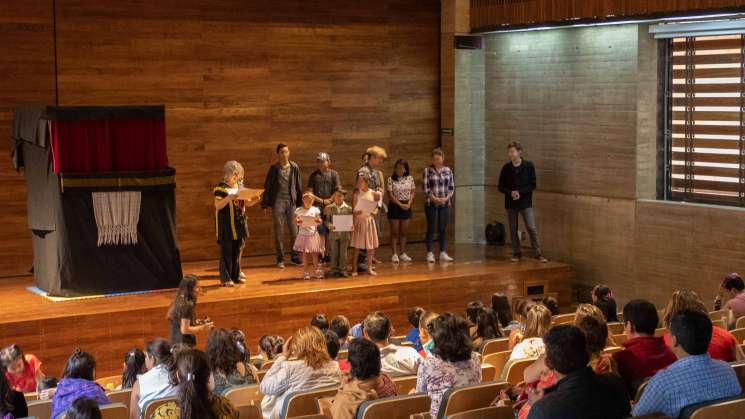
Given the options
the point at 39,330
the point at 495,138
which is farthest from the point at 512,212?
the point at 39,330

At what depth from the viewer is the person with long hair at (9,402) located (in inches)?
187

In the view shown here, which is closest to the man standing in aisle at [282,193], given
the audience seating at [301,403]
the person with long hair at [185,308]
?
the person with long hair at [185,308]

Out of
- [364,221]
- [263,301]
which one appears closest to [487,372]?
[263,301]

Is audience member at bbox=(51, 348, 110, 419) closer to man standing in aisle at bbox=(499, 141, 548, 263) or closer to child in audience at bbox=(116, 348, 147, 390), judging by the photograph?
child in audience at bbox=(116, 348, 147, 390)

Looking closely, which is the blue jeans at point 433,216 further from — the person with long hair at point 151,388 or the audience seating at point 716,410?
the audience seating at point 716,410

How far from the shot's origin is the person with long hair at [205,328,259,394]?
596 cm

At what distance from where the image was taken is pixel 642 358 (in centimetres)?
521

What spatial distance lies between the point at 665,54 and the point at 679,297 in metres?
6.06

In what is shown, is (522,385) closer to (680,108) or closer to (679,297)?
(679,297)

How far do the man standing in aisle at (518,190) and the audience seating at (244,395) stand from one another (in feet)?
21.9

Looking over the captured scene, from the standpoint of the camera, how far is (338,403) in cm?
489

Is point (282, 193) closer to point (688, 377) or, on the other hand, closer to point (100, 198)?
point (100, 198)

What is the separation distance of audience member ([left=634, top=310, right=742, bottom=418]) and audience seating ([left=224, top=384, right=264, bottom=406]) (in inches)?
87.8

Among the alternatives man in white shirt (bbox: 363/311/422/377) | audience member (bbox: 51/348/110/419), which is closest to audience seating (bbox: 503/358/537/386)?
man in white shirt (bbox: 363/311/422/377)
